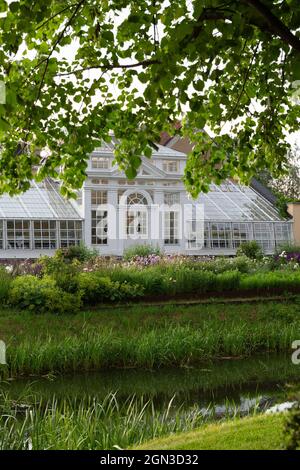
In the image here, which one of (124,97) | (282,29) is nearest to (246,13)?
(282,29)

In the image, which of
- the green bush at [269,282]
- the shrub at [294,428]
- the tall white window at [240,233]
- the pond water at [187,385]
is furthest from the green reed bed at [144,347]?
the tall white window at [240,233]

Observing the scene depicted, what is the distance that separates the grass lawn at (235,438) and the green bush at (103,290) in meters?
8.67

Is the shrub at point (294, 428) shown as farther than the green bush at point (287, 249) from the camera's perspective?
No

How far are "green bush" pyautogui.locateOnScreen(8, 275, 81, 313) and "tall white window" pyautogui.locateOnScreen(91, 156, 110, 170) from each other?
14.2 metres

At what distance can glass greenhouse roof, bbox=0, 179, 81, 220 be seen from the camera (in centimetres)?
2541

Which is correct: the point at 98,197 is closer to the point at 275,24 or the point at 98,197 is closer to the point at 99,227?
the point at 99,227

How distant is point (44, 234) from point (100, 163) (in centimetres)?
382

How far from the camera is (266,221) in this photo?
29.0 metres

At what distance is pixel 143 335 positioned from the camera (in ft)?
37.7

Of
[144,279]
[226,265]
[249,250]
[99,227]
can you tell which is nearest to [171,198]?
[99,227]

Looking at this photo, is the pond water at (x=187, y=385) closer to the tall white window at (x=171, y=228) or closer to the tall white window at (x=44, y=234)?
the tall white window at (x=44, y=234)

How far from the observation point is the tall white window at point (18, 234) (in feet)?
82.4

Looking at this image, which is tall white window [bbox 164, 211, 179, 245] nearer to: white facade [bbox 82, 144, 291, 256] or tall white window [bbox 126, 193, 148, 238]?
white facade [bbox 82, 144, 291, 256]

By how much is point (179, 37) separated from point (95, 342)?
7063 millimetres
